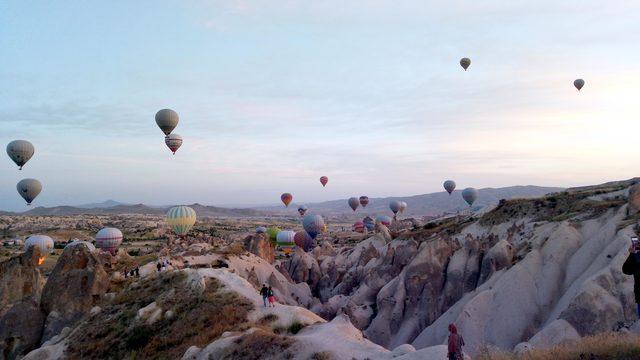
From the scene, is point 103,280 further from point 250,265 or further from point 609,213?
point 609,213

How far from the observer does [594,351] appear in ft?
34.5

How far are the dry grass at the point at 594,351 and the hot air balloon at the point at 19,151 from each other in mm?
59273

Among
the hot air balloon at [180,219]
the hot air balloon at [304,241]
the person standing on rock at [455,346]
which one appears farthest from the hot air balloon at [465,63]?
the person standing on rock at [455,346]

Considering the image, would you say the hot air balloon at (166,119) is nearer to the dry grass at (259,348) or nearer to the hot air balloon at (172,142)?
the hot air balloon at (172,142)

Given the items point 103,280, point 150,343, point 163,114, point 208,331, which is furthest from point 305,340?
point 163,114

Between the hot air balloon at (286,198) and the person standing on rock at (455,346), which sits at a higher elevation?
the hot air balloon at (286,198)

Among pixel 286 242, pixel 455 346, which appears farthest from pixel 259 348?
pixel 286 242

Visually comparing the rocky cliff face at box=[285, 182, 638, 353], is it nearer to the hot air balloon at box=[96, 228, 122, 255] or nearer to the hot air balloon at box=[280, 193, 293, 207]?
the hot air balloon at box=[96, 228, 122, 255]

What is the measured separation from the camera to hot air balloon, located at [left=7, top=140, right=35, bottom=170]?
55.2 meters

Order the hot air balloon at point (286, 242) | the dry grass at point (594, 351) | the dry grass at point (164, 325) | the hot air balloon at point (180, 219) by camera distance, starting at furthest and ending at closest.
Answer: the hot air balloon at point (286, 242), the hot air balloon at point (180, 219), the dry grass at point (164, 325), the dry grass at point (594, 351)

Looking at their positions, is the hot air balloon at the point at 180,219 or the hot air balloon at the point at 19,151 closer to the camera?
the hot air balloon at the point at 19,151

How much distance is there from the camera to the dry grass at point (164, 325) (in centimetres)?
2036

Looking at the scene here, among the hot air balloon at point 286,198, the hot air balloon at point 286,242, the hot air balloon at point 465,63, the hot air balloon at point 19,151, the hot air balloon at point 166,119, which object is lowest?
the hot air balloon at point 286,242

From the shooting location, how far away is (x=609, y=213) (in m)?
28.1
